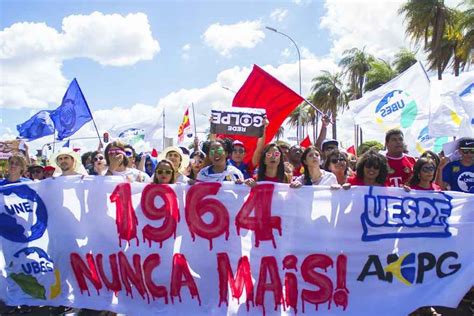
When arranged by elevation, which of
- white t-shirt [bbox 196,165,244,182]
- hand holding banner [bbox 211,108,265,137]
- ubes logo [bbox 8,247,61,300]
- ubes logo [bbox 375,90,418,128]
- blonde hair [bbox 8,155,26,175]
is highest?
ubes logo [bbox 375,90,418,128]

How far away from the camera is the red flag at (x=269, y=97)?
6.86m

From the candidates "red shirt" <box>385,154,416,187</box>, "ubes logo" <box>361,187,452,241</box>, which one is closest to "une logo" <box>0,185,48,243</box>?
"ubes logo" <box>361,187,452,241</box>

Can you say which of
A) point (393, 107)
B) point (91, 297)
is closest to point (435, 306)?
point (91, 297)

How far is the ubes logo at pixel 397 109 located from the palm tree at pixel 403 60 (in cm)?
3198

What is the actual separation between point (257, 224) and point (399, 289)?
55.5 inches

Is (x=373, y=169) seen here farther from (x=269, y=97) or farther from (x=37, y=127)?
(x=37, y=127)

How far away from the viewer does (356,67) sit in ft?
140

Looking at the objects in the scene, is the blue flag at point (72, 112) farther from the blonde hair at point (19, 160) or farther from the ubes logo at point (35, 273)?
the ubes logo at point (35, 273)

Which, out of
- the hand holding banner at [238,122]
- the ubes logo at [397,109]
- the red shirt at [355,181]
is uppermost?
the ubes logo at [397,109]

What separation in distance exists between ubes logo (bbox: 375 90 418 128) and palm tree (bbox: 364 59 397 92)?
32.0 metres

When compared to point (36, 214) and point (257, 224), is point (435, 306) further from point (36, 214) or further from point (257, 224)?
point (36, 214)

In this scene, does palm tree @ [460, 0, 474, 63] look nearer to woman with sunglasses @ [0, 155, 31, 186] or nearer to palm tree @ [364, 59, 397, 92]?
palm tree @ [364, 59, 397, 92]

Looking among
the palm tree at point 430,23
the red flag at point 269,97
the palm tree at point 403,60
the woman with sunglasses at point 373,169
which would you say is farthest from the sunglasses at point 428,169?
the palm tree at point 403,60

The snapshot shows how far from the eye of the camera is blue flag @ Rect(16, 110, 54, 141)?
1070 centimetres
